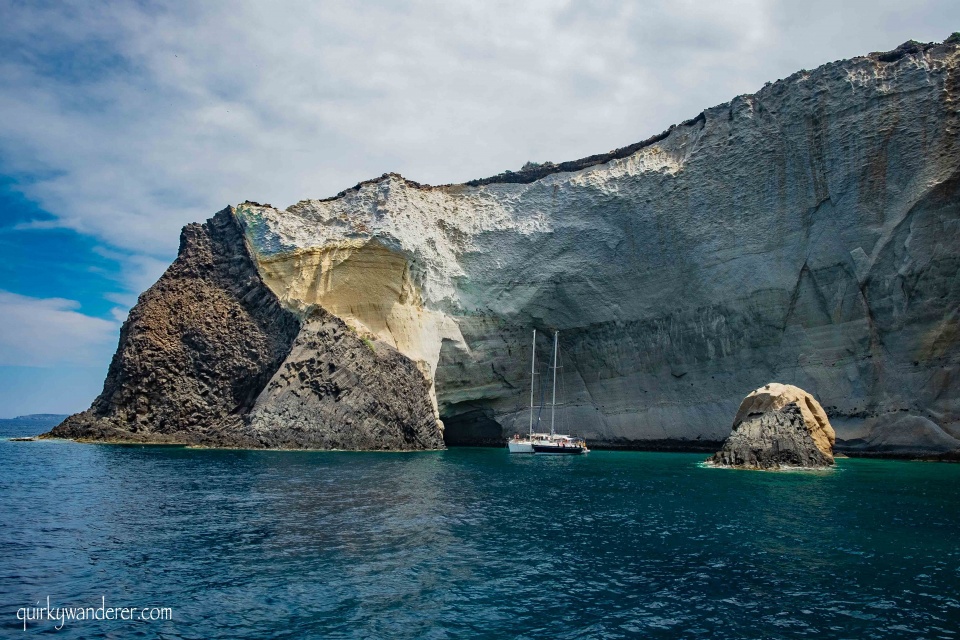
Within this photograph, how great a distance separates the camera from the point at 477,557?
1403 centimetres

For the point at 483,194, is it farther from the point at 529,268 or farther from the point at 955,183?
the point at 955,183

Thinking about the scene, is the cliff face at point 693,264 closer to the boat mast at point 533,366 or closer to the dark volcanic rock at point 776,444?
the boat mast at point 533,366

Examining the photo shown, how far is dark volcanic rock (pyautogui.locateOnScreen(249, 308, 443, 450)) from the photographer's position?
42125mm

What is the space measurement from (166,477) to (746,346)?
37278 mm

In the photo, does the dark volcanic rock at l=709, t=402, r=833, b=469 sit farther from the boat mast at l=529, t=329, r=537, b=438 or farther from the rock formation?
the boat mast at l=529, t=329, r=537, b=438

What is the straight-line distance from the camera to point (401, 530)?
16.4 m

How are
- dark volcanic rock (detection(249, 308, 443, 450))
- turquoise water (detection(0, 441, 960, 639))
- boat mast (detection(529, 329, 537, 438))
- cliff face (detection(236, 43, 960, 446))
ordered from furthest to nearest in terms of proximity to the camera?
boat mast (detection(529, 329, 537, 438))
dark volcanic rock (detection(249, 308, 443, 450))
cliff face (detection(236, 43, 960, 446))
turquoise water (detection(0, 441, 960, 639))

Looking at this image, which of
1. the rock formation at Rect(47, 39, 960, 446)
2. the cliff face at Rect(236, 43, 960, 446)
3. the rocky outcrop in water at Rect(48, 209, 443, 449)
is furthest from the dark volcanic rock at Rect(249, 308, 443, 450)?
the cliff face at Rect(236, 43, 960, 446)

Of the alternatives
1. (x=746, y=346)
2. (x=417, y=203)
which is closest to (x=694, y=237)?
(x=746, y=346)

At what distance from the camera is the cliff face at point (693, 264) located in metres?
40.9

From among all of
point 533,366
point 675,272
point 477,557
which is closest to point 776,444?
point 675,272

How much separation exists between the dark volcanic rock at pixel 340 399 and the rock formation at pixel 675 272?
1525 mm

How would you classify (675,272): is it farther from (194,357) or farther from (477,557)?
(477,557)

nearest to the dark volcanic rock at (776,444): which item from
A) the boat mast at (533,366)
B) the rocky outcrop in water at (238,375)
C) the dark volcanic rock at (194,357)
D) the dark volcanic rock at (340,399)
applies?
the boat mast at (533,366)
